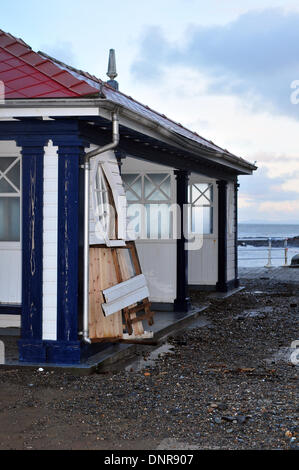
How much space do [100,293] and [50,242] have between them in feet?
2.81

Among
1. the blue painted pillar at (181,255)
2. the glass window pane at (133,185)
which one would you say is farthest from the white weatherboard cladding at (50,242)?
the glass window pane at (133,185)

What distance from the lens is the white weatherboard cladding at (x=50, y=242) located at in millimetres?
7004

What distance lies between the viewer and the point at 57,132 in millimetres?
6945

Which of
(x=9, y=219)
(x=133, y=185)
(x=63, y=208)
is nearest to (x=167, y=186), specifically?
(x=133, y=185)

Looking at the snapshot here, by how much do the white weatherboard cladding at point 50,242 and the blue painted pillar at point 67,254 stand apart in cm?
7

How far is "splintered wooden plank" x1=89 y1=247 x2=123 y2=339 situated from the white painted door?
70.8 inches

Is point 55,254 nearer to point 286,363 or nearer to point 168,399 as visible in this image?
point 168,399

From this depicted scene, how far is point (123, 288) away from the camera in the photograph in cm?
759

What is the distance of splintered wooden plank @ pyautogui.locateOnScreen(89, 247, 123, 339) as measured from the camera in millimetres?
7191

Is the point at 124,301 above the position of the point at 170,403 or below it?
above

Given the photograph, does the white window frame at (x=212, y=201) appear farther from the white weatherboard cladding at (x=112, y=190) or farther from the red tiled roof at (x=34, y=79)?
the red tiled roof at (x=34, y=79)

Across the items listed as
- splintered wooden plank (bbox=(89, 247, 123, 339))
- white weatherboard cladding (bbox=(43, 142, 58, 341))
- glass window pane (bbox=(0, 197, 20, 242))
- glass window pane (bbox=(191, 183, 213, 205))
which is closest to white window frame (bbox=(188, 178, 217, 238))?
glass window pane (bbox=(191, 183, 213, 205))

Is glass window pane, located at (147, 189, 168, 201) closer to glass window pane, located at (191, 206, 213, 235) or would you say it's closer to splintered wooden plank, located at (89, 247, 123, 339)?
glass window pane, located at (191, 206, 213, 235)

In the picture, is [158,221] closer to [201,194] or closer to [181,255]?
[181,255]
